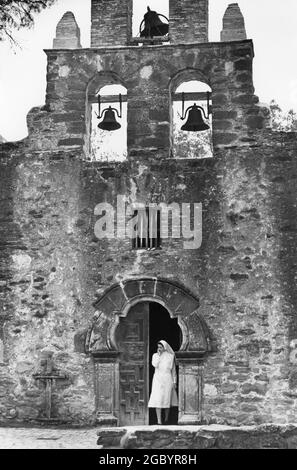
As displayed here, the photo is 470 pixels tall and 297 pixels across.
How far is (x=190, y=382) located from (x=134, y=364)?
0.92m

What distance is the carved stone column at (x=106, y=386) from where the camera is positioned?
1385cm

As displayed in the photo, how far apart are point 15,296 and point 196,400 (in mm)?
3216

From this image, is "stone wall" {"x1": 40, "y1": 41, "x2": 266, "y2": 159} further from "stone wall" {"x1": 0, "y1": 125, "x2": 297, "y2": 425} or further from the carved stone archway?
the carved stone archway

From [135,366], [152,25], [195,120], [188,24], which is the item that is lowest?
[135,366]

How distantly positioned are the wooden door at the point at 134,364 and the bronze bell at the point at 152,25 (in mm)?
4474

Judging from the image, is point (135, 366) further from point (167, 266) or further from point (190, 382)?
point (167, 266)

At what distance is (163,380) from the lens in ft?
45.1

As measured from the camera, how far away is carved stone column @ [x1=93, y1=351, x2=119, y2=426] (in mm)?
13852

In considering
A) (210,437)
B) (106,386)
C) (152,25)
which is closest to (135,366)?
(106,386)

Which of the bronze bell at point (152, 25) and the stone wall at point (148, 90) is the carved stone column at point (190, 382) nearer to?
the stone wall at point (148, 90)

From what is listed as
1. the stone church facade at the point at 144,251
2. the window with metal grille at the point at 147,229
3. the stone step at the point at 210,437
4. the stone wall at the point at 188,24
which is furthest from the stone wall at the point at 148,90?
the stone step at the point at 210,437

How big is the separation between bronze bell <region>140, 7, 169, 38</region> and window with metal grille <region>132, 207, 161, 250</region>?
9.88 ft

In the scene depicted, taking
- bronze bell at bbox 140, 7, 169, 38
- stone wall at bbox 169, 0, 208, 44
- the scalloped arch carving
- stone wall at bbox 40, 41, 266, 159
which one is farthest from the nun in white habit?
bronze bell at bbox 140, 7, 169, 38

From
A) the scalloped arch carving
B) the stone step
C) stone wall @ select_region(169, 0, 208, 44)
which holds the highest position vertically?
stone wall @ select_region(169, 0, 208, 44)
